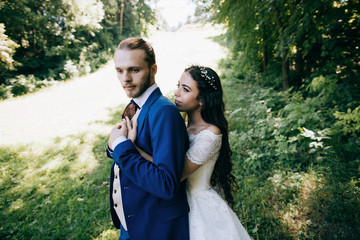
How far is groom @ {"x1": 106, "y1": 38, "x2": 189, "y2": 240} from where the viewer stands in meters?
1.25

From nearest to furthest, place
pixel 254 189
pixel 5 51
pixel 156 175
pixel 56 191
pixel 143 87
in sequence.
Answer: pixel 156 175 → pixel 143 87 → pixel 254 189 → pixel 56 191 → pixel 5 51

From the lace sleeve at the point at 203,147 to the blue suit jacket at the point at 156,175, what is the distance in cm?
22

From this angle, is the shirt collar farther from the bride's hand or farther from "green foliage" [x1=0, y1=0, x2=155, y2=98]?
"green foliage" [x1=0, y1=0, x2=155, y2=98]

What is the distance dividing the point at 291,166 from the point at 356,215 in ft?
3.98

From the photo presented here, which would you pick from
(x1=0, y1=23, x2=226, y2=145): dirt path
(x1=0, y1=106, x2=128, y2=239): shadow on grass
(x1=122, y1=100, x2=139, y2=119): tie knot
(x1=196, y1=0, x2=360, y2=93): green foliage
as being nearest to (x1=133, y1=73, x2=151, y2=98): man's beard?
(x1=122, y1=100, x2=139, y2=119): tie knot

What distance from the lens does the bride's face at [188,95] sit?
199 centimetres

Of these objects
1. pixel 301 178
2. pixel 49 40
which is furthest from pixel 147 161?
pixel 49 40

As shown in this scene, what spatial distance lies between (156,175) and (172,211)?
1.47ft

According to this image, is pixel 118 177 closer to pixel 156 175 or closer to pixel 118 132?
pixel 118 132

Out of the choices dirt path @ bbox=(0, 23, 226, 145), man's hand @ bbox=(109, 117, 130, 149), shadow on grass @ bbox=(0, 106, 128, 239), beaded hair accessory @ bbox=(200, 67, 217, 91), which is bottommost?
dirt path @ bbox=(0, 23, 226, 145)

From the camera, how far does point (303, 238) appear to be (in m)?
2.51

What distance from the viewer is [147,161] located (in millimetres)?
1304

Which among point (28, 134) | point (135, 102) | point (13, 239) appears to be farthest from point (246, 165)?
point (28, 134)

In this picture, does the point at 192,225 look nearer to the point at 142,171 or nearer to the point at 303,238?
the point at 142,171
